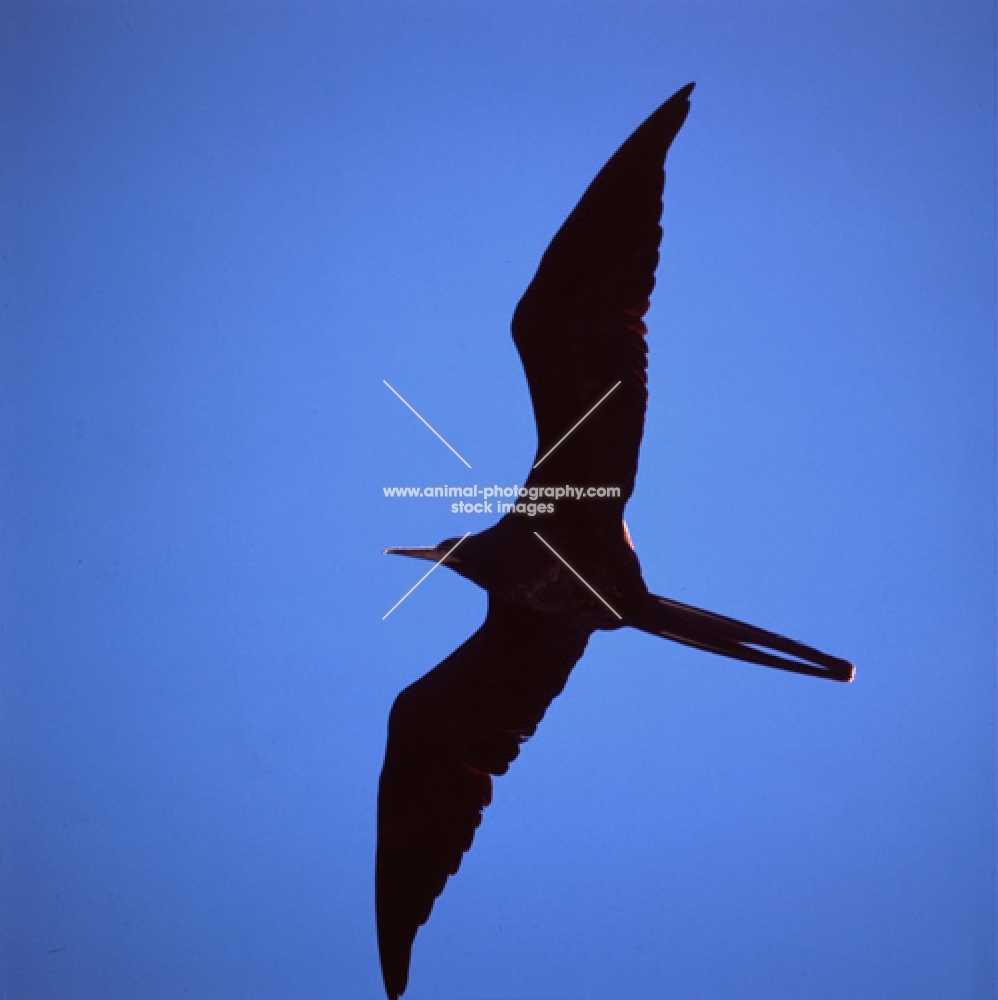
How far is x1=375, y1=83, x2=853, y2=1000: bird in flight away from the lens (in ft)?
8.17

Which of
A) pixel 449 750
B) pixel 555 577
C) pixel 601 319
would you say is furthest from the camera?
pixel 449 750

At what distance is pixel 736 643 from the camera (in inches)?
98.5

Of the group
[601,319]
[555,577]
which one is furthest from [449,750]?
[601,319]

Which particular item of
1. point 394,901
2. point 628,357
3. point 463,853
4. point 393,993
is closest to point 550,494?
point 628,357

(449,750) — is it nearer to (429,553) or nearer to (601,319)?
(429,553)

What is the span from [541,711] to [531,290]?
1.38m

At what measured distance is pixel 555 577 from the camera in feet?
9.09

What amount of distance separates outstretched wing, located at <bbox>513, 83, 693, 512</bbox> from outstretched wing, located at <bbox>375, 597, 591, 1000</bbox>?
1.98ft

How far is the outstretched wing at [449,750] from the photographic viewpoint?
3014 millimetres

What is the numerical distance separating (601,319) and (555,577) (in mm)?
777

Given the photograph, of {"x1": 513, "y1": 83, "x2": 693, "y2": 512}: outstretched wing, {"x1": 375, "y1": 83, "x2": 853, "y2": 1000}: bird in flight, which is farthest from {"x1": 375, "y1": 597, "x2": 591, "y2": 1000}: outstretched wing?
{"x1": 513, "y1": 83, "x2": 693, "y2": 512}: outstretched wing

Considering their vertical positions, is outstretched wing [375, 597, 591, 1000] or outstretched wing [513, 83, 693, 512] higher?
outstretched wing [513, 83, 693, 512]

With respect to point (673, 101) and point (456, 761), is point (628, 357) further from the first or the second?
point (456, 761)

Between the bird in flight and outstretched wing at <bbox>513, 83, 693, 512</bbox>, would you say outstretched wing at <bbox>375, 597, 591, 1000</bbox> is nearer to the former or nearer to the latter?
the bird in flight
